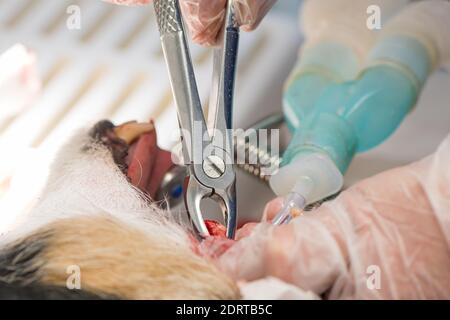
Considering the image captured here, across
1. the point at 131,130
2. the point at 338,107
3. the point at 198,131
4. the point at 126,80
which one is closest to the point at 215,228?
the point at 198,131

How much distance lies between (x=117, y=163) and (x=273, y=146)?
1.28ft

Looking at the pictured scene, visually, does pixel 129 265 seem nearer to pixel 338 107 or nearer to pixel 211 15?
pixel 211 15

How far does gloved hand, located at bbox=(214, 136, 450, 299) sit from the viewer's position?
0.70 metres

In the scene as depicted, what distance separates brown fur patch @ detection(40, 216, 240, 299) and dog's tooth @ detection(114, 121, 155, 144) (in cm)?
23

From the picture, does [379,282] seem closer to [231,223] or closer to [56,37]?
[231,223]

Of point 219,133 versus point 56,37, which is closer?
point 219,133

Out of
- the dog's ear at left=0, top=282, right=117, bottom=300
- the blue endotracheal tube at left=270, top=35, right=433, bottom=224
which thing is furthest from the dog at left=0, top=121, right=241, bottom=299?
the blue endotracheal tube at left=270, top=35, right=433, bottom=224

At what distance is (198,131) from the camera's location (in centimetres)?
83

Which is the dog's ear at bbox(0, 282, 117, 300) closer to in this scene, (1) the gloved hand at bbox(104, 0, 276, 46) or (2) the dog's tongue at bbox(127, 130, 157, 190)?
(2) the dog's tongue at bbox(127, 130, 157, 190)

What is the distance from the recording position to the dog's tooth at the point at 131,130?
3.09 feet

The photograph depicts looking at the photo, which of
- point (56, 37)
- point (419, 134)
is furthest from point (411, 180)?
point (56, 37)

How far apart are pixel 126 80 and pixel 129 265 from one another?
626mm

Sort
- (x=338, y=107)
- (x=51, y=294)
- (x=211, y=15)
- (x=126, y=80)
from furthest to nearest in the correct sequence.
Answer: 1. (x=126, y=80)
2. (x=338, y=107)
3. (x=211, y=15)
4. (x=51, y=294)
